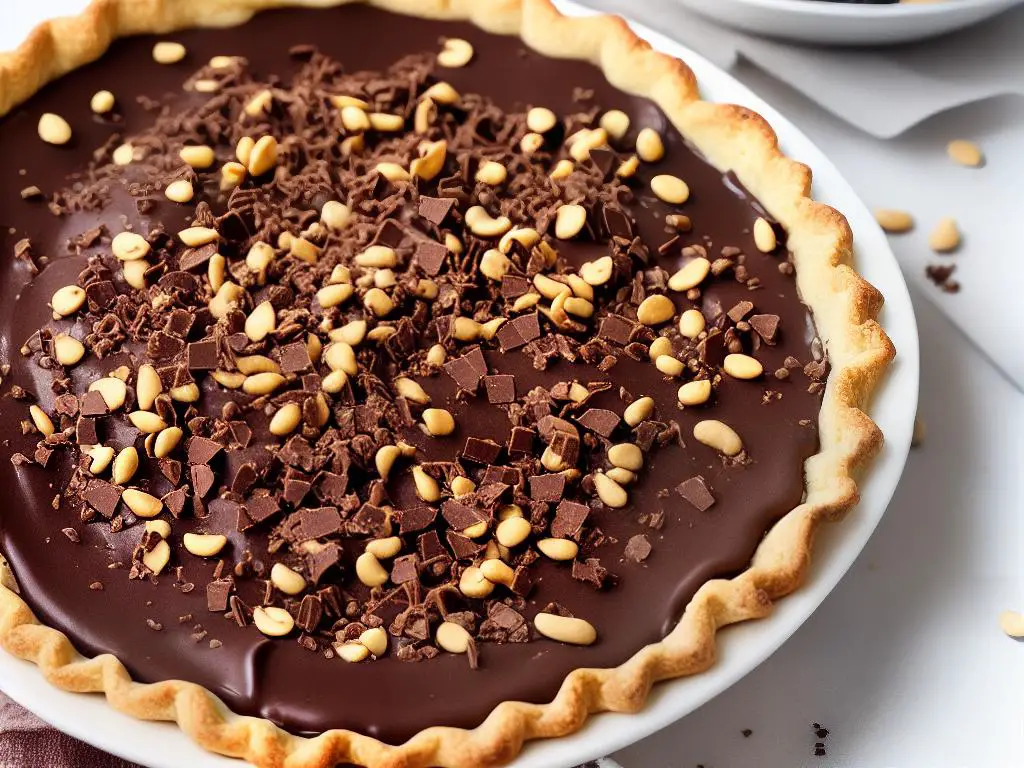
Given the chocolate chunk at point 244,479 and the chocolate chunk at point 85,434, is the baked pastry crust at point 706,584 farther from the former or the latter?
the chocolate chunk at point 244,479

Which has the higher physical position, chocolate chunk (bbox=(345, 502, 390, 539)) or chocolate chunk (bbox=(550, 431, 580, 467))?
chocolate chunk (bbox=(550, 431, 580, 467))

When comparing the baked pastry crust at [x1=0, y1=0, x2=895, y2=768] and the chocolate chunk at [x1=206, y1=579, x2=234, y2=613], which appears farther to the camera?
the chocolate chunk at [x1=206, y1=579, x2=234, y2=613]

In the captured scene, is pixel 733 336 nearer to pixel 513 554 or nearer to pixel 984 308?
pixel 513 554

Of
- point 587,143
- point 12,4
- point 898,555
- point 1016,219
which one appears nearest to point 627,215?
point 587,143

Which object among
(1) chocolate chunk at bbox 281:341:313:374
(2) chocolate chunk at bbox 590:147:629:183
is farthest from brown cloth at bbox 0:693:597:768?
(2) chocolate chunk at bbox 590:147:629:183

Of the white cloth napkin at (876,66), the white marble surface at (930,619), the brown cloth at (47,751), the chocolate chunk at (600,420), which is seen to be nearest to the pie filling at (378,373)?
the chocolate chunk at (600,420)

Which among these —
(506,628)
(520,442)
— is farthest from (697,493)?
(506,628)

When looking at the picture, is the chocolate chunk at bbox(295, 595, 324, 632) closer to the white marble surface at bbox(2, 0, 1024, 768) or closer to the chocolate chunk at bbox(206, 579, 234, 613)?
the chocolate chunk at bbox(206, 579, 234, 613)
